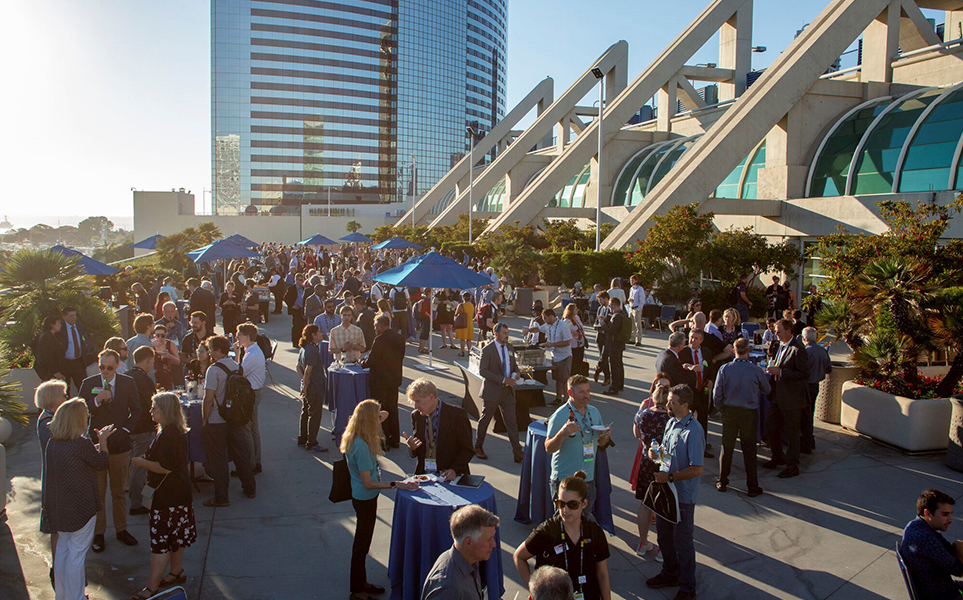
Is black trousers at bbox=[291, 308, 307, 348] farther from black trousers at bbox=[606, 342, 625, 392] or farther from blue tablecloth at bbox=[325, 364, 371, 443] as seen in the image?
black trousers at bbox=[606, 342, 625, 392]

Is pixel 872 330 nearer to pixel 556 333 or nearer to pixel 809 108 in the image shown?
A: pixel 556 333

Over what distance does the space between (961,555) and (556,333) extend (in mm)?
6602

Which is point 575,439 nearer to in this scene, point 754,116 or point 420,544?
point 420,544

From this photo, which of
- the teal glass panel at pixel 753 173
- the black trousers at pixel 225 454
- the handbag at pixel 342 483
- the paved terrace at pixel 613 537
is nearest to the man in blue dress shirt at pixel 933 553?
the paved terrace at pixel 613 537

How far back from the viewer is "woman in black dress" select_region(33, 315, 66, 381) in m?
9.25

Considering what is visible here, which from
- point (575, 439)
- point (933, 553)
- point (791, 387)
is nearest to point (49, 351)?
point (575, 439)

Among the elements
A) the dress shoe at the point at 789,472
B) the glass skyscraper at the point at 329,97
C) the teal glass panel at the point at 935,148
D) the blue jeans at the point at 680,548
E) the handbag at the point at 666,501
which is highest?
the glass skyscraper at the point at 329,97

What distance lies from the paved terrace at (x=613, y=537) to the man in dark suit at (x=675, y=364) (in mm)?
1245

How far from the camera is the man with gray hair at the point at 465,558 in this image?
3.30 meters

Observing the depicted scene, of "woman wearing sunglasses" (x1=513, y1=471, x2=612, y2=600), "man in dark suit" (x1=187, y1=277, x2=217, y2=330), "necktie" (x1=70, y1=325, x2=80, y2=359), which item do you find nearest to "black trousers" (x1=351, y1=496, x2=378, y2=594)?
"woman wearing sunglasses" (x1=513, y1=471, x2=612, y2=600)

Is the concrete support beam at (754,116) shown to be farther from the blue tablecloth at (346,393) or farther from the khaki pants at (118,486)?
the khaki pants at (118,486)

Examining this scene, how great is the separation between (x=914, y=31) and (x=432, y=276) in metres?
29.0

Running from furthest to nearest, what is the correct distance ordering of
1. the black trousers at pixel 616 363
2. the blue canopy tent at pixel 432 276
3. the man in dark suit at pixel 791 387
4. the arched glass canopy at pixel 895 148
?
the arched glass canopy at pixel 895 148
the blue canopy tent at pixel 432 276
the black trousers at pixel 616 363
the man in dark suit at pixel 791 387

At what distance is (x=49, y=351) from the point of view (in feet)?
30.6
